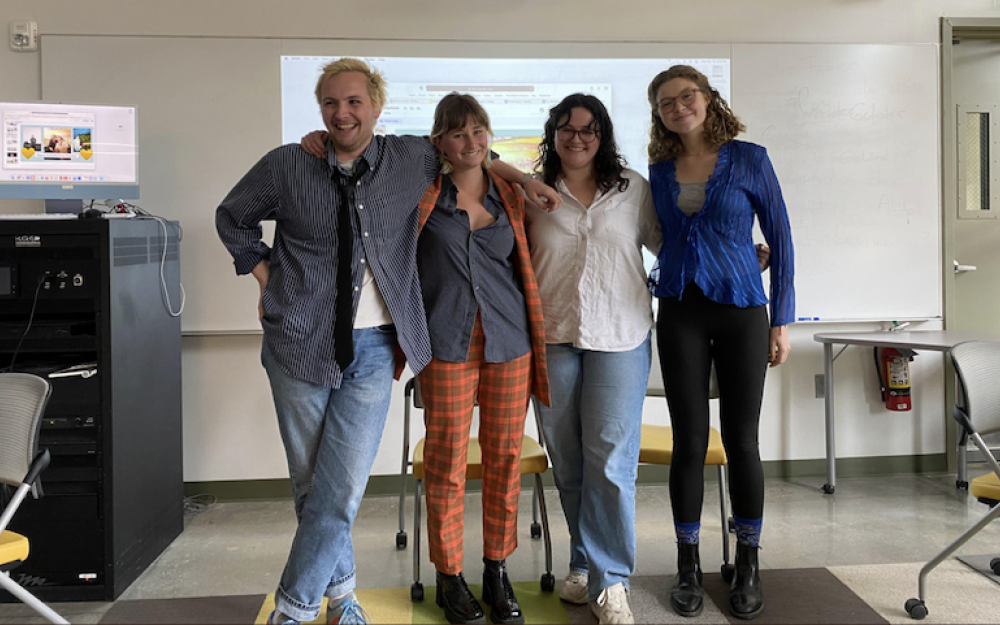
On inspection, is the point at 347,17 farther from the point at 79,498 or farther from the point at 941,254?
the point at 941,254

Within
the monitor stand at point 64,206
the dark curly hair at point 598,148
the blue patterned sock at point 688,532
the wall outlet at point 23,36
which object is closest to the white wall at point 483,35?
the wall outlet at point 23,36

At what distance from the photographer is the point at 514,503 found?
7.18ft

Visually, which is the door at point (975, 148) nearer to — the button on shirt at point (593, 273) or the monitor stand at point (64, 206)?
the button on shirt at point (593, 273)

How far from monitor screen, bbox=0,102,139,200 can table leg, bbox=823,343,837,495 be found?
3.05 m

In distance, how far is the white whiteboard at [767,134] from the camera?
132 inches

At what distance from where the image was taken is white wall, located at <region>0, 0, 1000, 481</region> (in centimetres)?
335

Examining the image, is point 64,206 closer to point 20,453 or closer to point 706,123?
point 20,453

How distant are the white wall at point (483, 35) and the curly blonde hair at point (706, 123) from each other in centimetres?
137

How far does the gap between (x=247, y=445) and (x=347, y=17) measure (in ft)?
6.54

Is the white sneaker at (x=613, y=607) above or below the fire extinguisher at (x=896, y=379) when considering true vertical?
below

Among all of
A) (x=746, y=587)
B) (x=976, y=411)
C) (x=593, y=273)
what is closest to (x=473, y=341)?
(x=593, y=273)

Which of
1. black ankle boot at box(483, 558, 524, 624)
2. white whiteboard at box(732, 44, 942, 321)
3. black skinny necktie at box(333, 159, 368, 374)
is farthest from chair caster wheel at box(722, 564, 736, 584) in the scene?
white whiteboard at box(732, 44, 942, 321)

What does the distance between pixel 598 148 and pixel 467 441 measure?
910 mm

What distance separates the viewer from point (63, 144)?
282 cm
